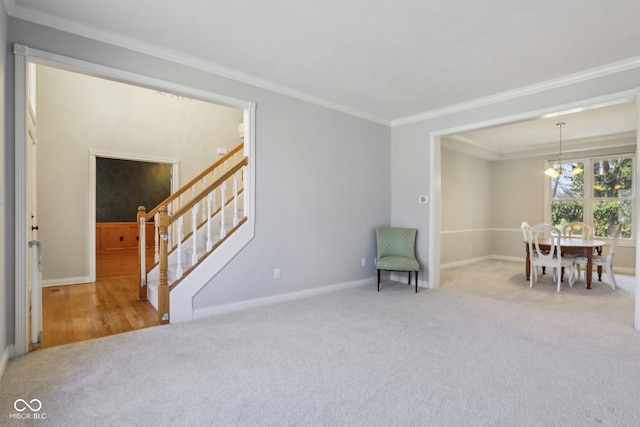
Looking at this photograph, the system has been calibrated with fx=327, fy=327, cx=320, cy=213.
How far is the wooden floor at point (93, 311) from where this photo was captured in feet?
9.77

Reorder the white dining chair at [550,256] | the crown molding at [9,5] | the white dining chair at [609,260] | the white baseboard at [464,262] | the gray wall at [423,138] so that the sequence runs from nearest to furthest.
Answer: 1. the crown molding at [9,5]
2. the gray wall at [423,138]
3. the white dining chair at [550,256]
4. the white dining chair at [609,260]
5. the white baseboard at [464,262]

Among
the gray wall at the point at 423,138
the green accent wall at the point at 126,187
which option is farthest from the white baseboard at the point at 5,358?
the green accent wall at the point at 126,187

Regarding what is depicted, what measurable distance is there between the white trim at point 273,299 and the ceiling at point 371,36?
251 centimetres

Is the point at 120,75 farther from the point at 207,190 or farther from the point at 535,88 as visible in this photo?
the point at 535,88

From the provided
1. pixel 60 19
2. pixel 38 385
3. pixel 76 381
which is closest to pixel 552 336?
pixel 76 381

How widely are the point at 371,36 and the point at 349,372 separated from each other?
A: 2666mm

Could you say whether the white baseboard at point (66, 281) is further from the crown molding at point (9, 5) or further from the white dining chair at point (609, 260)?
the white dining chair at point (609, 260)

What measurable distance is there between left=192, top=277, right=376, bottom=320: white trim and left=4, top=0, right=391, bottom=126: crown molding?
248cm

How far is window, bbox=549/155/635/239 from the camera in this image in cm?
620

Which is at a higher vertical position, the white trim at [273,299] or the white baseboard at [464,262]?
the white trim at [273,299]

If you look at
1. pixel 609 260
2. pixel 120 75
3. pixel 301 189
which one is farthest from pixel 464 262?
pixel 120 75

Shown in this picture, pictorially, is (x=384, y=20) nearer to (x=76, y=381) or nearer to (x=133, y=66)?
(x=133, y=66)

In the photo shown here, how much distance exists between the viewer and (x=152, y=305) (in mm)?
3809

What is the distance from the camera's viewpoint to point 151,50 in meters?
3.04
